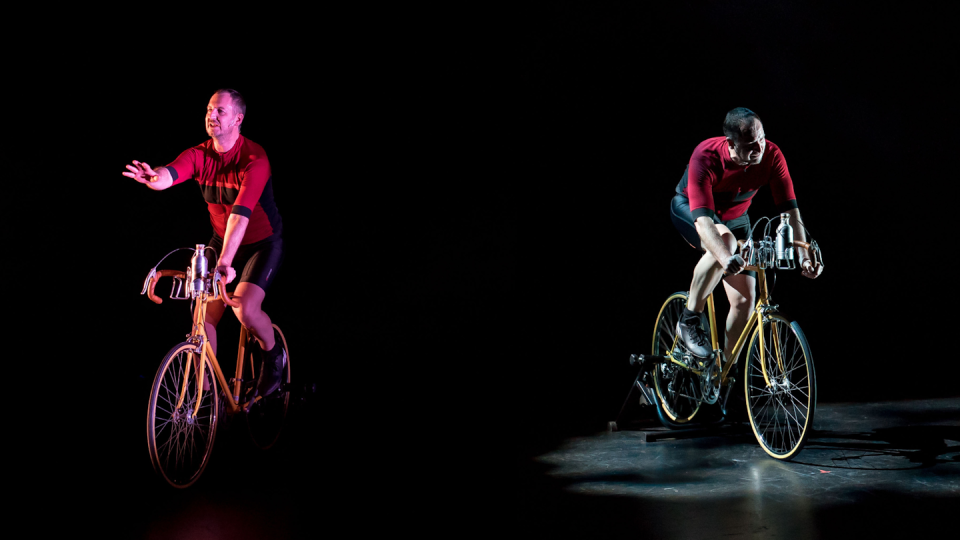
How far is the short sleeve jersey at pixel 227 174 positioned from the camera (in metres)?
2.86

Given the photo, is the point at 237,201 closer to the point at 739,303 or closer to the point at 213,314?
the point at 213,314

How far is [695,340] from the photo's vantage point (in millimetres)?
3271

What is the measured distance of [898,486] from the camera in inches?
101

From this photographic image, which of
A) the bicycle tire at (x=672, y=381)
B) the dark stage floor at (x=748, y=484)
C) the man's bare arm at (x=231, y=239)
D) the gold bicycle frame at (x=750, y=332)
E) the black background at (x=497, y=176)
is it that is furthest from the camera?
the black background at (x=497, y=176)

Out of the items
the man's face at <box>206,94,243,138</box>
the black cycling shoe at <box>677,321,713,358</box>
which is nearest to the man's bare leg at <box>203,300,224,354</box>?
the man's face at <box>206,94,243,138</box>

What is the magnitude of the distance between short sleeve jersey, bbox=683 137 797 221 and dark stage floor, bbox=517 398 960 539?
99cm

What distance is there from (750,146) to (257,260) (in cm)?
199

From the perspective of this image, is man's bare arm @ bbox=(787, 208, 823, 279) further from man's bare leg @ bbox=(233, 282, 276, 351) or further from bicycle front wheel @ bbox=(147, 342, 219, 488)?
bicycle front wheel @ bbox=(147, 342, 219, 488)

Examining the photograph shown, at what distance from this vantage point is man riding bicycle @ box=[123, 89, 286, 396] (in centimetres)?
280

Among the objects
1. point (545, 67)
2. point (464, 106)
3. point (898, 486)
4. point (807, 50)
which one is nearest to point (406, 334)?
point (464, 106)

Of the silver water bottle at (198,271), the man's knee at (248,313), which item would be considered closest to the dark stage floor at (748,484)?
the man's knee at (248,313)

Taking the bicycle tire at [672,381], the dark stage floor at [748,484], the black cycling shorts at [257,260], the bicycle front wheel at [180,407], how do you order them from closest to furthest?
the dark stage floor at [748,484], the bicycle front wheel at [180,407], the black cycling shorts at [257,260], the bicycle tire at [672,381]

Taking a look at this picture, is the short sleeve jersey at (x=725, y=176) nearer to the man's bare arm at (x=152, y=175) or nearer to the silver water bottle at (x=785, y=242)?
the silver water bottle at (x=785, y=242)

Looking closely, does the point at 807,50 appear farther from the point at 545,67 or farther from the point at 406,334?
the point at 406,334
